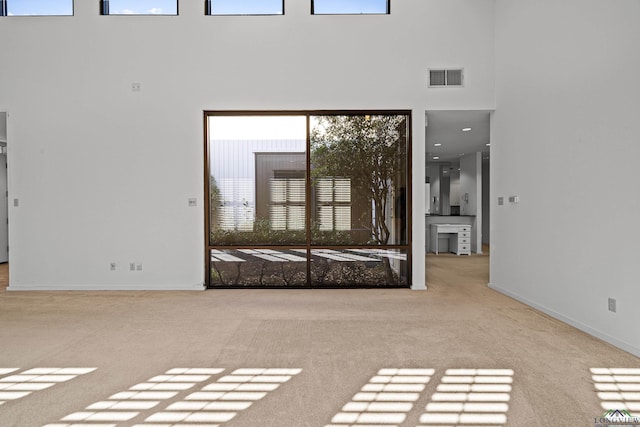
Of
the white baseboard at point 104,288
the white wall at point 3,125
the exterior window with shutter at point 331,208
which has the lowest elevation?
the white baseboard at point 104,288

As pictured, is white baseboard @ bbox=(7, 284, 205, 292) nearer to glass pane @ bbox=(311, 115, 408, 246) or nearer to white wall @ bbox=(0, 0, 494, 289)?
white wall @ bbox=(0, 0, 494, 289)

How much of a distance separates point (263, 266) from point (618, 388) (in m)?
4.28

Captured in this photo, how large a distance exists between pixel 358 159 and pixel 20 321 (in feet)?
14.7

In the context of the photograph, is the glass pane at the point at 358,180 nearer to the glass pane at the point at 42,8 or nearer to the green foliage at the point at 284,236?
the green foliage at the point at 284,236

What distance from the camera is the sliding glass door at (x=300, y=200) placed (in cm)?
584

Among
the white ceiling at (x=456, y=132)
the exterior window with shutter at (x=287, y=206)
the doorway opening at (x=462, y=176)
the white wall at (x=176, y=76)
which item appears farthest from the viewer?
the doorway opening at (x=462, y=176)

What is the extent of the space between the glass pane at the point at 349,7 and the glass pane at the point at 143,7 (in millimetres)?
2072

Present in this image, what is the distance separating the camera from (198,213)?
5785 millimetres

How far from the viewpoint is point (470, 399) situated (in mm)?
2461

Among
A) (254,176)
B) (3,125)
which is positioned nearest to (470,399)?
(254,176)

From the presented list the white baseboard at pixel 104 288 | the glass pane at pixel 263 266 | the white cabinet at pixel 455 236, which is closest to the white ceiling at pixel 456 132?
the white cabinet at pixel 455 236

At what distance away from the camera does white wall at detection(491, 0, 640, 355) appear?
11.0 feet

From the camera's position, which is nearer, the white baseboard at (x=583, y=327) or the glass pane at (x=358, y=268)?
the white baseboard at (x=583, y=327)

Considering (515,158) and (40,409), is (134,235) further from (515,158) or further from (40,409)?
(515,158)
